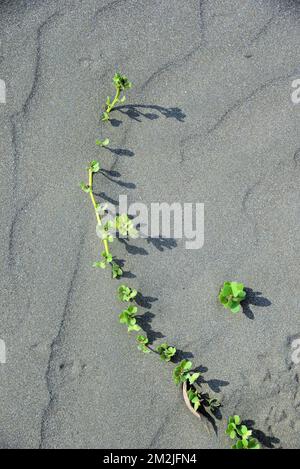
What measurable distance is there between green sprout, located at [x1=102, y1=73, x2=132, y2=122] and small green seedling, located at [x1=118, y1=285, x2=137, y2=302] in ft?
2.35

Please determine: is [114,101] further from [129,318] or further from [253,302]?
[253,302]

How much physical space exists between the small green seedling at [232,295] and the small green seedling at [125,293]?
35cm

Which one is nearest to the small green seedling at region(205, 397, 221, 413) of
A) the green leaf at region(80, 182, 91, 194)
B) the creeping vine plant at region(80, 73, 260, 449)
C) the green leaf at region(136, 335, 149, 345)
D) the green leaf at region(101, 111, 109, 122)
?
the creeping vine plant at region(80, 73, 260, 449)

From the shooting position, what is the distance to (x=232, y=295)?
284cm

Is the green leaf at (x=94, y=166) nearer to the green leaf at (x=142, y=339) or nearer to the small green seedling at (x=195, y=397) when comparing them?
the green leaf at (x=142, y=339)

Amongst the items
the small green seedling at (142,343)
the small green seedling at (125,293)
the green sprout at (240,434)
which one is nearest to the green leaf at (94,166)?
the small green seedling at (125,293)

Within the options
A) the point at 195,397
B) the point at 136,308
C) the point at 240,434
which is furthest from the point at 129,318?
the point at 240,434

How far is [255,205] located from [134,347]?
0.77 metres

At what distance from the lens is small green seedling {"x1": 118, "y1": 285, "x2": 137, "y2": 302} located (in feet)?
9.29

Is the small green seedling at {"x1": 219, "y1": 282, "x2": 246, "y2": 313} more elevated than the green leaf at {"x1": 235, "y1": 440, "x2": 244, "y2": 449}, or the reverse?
the small green seedling at {"x1": 219, "y1": 282, "x2": 246, "y2": 313}

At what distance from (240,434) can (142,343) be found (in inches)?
20.4

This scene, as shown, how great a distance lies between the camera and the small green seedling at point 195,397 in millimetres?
2770

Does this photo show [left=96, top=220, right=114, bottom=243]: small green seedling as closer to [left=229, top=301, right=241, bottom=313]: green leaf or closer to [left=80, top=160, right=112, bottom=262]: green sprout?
[left=80, top=160, right=112, bottom=262]: green sprout
